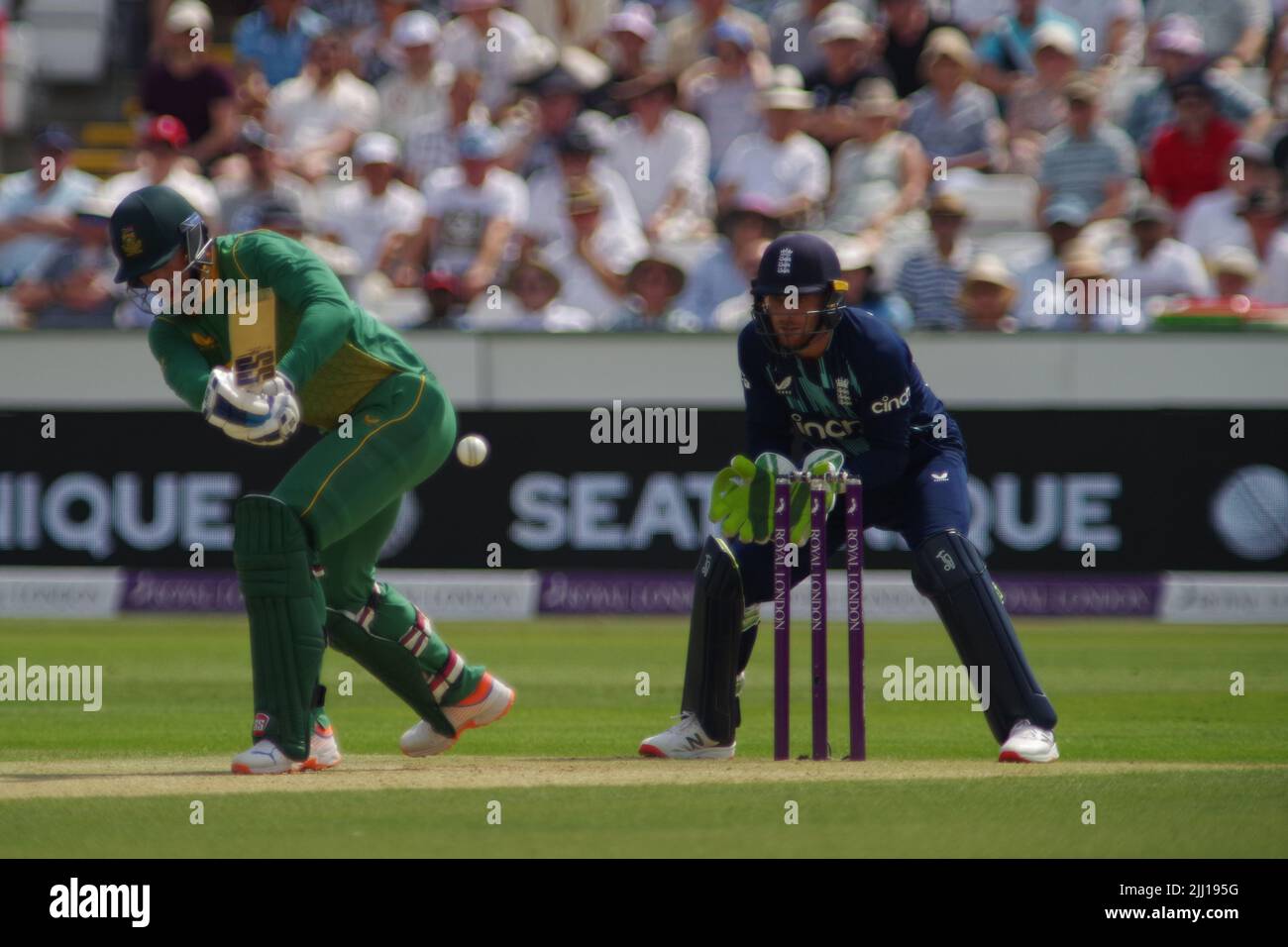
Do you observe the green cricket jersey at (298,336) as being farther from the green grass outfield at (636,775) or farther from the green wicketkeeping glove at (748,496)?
the green grass outfield at (636,775)

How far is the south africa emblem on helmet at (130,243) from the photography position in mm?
6719

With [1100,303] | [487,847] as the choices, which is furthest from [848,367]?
[1100,303]

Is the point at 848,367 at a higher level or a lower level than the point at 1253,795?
higher

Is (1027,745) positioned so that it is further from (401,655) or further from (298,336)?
(298,336)

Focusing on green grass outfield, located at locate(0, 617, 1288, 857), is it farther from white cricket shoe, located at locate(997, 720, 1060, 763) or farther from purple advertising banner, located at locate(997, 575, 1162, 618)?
purple advertising banner, located at locate(997, 575, 1162, 618)

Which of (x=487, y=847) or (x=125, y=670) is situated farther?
(x=125, y=670)

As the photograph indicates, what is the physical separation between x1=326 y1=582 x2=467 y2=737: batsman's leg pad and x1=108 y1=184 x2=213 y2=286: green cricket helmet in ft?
4.62

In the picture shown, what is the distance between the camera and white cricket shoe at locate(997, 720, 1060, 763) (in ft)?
23.5

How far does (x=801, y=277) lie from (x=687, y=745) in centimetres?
177

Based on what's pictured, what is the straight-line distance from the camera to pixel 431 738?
302 inches

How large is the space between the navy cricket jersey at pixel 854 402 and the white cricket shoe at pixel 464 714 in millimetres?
1305
